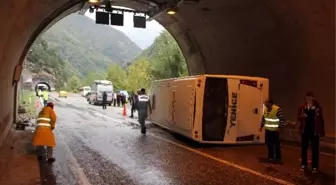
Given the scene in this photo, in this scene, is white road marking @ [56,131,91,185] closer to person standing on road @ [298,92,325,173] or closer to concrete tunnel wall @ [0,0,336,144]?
concrete tunnel wall @ [0,0,336,144]

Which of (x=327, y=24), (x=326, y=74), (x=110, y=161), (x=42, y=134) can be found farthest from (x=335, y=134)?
(x=42, y=134)

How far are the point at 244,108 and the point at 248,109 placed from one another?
0.47 ft

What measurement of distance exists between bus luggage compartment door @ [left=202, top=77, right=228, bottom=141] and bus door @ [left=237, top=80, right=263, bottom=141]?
52cm

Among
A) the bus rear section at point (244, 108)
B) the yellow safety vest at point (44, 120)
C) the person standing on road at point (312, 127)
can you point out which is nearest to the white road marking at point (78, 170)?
the yellow safety vest at point (44, 120)

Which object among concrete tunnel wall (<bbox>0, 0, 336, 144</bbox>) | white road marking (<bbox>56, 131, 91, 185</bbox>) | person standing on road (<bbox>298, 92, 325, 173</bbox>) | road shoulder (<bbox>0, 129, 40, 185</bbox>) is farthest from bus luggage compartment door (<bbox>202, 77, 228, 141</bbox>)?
road shoulder (<bbox>0, 129, 40, 185</bbox>)

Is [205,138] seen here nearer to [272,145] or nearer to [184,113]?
[184,113]

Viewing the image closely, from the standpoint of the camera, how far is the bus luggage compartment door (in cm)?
1346

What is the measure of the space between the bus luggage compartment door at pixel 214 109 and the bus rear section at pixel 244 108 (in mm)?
161

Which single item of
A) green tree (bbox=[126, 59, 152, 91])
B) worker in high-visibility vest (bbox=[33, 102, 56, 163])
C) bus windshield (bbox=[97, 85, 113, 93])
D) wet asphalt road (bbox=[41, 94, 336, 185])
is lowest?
wet asphalt road (bbox=[41, 94, 336, 185])

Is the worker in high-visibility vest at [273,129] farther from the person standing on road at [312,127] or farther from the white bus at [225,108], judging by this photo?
the white bus at [225,108]

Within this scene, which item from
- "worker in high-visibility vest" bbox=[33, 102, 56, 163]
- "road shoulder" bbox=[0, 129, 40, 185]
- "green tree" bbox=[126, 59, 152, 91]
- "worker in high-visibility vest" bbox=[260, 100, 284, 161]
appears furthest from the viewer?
"green tree" bbox=[126, 59, 152, 91]

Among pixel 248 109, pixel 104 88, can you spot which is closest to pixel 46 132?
pixel 248 109

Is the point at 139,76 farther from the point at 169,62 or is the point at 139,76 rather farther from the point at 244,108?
the point at 244,108

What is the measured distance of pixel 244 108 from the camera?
1371 centimetres
